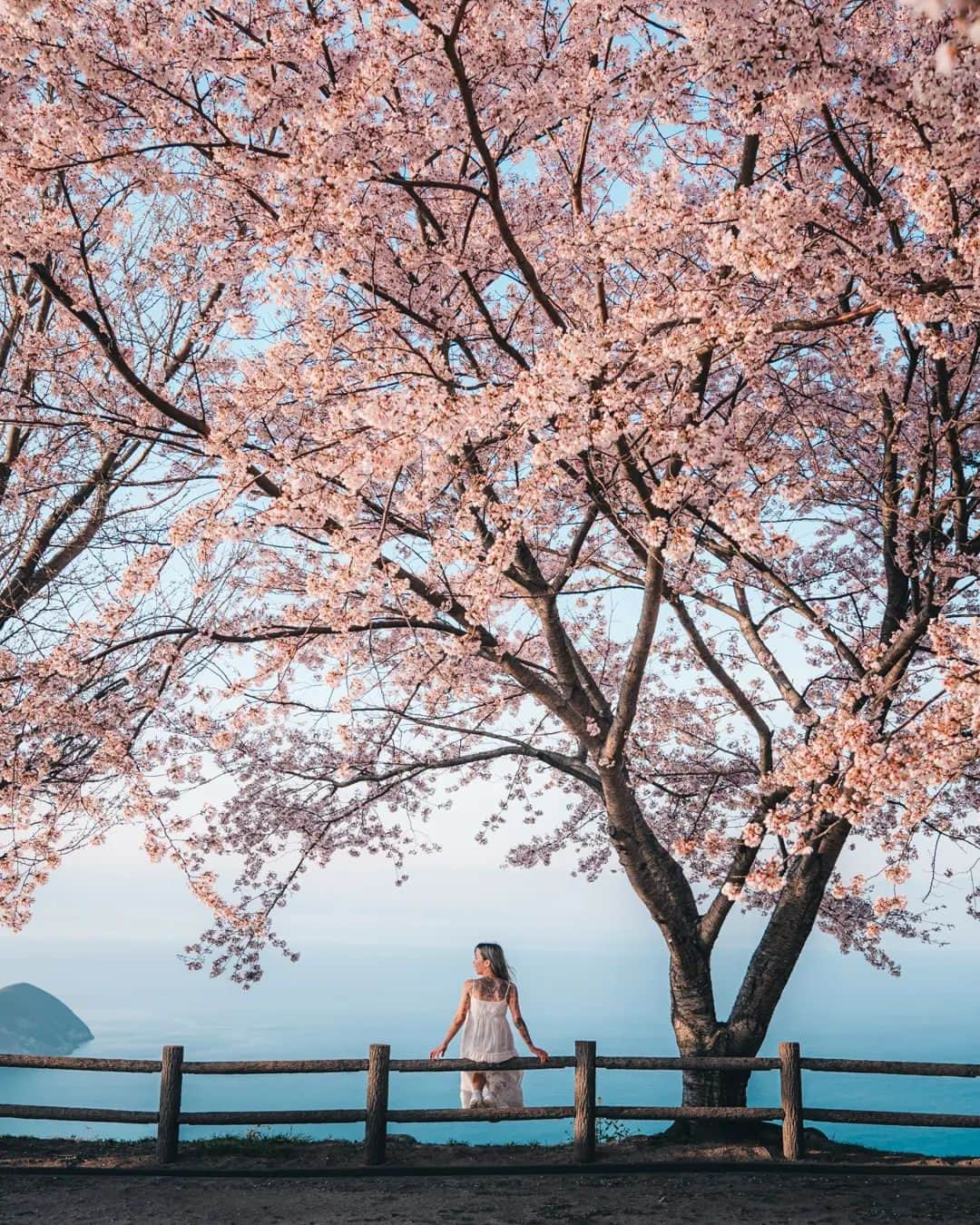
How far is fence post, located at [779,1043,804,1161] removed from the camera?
919cm

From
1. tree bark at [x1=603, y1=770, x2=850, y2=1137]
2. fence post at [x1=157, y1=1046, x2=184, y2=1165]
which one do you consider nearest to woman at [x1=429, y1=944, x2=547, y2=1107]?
tree bark at [x1=603, y1=770, x2=850, y2=1137]

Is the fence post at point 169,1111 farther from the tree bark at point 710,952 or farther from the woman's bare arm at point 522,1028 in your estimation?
the tree bark at point 710,952

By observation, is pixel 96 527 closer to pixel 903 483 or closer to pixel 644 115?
pixel 644 115

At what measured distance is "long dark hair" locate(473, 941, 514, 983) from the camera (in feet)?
30.4

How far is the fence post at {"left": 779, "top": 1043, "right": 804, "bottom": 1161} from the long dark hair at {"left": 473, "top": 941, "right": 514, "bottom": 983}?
8.11 feet

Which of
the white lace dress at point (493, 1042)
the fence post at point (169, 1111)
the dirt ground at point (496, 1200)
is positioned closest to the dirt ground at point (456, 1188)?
the dirt ground at point (496, 1200)

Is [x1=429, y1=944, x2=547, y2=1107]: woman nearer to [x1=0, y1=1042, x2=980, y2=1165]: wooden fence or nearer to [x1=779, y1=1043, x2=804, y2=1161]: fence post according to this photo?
[x1=0, y1=1042, x2=980, y2=1165]: wooden fence

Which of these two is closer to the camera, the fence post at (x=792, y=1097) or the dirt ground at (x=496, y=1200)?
the dirt ground at (x=496, y=1200)

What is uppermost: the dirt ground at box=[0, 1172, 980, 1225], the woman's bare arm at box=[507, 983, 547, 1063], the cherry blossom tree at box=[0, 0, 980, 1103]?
the cherry blossom tree at box=[0, 0, 980, 1103]

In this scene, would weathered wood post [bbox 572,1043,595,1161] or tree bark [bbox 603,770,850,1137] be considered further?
tree bark [bbox 603,770,850,1137]

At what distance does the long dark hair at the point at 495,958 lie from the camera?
30.4 feet

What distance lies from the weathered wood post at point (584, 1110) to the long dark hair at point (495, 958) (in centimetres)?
94

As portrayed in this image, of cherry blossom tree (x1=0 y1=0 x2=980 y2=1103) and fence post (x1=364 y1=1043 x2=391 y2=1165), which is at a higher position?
cherry blossom tree (x1=0 y1=0 x2=980 y2=1103)

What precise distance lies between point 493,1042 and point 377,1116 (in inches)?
45.7
